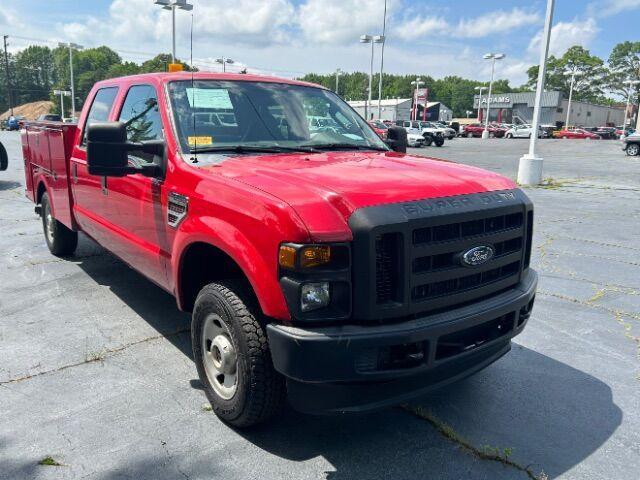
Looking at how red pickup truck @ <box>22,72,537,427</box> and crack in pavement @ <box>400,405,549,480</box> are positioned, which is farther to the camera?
crack in pavement @ <box>400,405,549,480</box>

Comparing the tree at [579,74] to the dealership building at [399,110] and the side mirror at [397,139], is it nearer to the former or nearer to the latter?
the dealership building at [399,110]

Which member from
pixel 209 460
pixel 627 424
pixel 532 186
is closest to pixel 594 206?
pixel 532 186

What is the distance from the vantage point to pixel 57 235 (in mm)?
6262

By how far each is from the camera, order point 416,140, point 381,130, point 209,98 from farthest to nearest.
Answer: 1. point 416,140
2. point 381,130
3. point 209,98

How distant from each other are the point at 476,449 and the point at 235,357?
1.39 meters

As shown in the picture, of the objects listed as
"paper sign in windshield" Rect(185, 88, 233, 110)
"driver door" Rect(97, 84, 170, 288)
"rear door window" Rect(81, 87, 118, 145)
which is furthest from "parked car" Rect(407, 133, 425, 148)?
"paper sign in windshield" Rect(185, 88, 233, 110)

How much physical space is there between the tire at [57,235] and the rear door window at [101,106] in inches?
61.9

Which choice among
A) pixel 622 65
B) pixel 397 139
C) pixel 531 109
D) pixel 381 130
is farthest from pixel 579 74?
pixel 397 139

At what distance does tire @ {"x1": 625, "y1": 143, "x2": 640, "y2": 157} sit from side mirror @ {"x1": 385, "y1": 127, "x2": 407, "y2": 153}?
88.8 ft

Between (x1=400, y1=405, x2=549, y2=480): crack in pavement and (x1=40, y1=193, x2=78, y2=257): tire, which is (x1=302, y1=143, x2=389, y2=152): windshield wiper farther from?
(x1=40, y1=193, x2=78, y2=257): tire

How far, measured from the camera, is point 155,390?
11.3 ft

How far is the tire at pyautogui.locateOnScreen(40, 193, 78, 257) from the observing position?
624 centimetres

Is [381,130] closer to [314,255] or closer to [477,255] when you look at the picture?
[477,255]

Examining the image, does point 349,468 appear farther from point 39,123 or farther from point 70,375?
point 39,123
